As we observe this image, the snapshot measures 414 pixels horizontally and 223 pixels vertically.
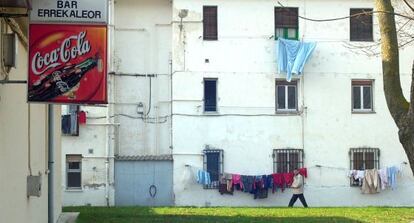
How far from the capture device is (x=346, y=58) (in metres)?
30.0

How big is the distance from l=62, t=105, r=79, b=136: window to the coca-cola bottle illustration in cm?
2224

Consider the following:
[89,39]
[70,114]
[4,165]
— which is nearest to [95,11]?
[89,39]

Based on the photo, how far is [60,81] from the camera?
6844 millimetres

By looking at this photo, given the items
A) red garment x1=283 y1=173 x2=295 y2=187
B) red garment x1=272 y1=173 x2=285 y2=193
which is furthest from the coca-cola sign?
red garment x1=283 y1=173 x2=295 y2=187

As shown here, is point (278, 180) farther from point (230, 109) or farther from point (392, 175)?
point (392, 175)

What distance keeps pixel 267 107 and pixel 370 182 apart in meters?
5.27

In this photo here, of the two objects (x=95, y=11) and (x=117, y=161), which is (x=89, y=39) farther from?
(x=117, y=161)

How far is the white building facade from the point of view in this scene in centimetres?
2936

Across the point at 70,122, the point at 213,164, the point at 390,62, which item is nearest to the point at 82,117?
the point at 70,122

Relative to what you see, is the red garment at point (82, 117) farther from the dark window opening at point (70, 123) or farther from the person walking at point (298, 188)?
the person walking at point (298, 188)

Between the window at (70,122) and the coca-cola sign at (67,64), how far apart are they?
22.2 metres

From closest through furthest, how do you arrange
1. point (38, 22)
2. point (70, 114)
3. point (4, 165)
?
point (38, 22) < point (4, 165) < point (70, 114)

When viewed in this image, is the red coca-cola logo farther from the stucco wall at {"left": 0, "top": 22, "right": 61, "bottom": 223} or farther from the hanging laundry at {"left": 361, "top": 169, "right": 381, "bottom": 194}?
the hanging laundry at {"left": 361, "top": 169, "right": 381, "bottom": 194}

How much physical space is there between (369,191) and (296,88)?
5.27m
